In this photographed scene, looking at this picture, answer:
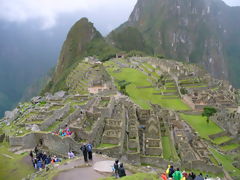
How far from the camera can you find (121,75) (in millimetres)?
66250

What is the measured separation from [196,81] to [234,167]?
35.7m

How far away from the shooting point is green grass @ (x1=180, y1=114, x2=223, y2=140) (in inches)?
1382

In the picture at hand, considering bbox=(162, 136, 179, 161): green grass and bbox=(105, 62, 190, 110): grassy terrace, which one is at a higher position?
bbox=(105, 62, 190, 110): grassy terrace

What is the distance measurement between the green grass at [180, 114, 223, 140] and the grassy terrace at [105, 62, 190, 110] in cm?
622

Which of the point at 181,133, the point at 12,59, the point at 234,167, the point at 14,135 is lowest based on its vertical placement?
the point at 234,167

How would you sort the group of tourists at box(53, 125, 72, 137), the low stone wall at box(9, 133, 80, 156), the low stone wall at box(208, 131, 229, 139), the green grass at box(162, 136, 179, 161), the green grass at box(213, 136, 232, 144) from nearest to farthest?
the low stone wall at box(9, 133, 80, 156), the group of tourists at box(53, 125, 72, 137), the green grass at box(162, 136, 179, 161), the green grass at box(213, 136, 232, 144), the low stone wall at box(208, 131, 229, 139)

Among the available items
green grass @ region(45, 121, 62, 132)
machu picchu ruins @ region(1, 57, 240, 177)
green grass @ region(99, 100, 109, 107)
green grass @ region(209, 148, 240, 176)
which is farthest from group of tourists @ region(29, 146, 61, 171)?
green grass @ region(209, 148, 240, 176)

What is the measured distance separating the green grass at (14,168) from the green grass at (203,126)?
24.3m

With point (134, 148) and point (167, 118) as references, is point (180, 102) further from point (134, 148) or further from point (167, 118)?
point (134, 148)

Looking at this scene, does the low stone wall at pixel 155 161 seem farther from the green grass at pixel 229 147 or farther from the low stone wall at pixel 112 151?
the green grass at pixel 229 147

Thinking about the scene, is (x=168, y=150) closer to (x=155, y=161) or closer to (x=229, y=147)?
(x=155, y=161)

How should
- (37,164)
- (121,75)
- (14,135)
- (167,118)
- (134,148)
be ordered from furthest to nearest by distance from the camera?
(121,75), (167,118), (134,148), (14,135), (37,164)

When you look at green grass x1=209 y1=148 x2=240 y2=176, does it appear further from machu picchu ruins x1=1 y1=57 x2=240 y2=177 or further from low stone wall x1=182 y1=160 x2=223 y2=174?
low stone wall x1=182 y1=160 x2=223 y2=174

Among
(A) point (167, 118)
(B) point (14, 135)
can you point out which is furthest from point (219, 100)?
(B) point (14, 135)
